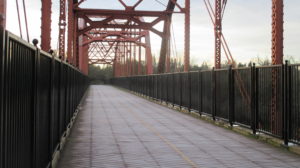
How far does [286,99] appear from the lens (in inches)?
366

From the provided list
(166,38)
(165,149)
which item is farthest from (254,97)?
(166,38)

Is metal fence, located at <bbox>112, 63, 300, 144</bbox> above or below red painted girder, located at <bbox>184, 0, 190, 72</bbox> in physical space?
Answer: below

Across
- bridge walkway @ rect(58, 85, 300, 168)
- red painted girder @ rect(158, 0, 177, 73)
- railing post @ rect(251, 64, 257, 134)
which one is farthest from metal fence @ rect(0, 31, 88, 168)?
red painted girder @ rect(158, 0, 177, 73)

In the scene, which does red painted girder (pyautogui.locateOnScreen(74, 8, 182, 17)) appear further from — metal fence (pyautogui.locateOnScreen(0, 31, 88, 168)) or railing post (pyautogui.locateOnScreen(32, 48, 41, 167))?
railing post (pyautogui.locateOnScreen(32, 48, 41, 167))

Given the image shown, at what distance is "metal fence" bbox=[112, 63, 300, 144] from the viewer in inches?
360

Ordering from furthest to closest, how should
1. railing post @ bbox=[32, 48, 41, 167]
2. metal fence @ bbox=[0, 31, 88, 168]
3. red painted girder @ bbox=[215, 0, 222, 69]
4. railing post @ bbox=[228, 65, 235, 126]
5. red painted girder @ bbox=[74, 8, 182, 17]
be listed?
1. red painted girder @ bbox=[74, 8, 182, 17]
2. red painted girder @ bbox=[215, 0, 222, 69]
3. railing post @ bbox=[228, 65, 235, 126]
4. railing post @ bbox=[32, 48, 41, 167]
5. metal fence @ bbox=[0, 31, 88, 168]

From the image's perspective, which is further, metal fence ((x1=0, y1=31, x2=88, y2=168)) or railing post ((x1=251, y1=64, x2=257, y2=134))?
railing post ((x1=251, y1=64, x2=257, y2=134))

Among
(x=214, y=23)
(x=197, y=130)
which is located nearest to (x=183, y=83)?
(x=214, y=23)

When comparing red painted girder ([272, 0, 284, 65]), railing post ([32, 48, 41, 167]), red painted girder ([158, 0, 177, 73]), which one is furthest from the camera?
red painted girder ([158, 0, 177, 73])

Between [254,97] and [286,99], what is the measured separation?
198cm

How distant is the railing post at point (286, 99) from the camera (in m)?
9.22

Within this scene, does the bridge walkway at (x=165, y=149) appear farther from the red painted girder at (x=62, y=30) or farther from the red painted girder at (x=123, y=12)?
the red painted girder at (x=123, y=12)

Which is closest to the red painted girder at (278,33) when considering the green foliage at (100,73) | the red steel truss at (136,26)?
the red steel truss at (136,26)

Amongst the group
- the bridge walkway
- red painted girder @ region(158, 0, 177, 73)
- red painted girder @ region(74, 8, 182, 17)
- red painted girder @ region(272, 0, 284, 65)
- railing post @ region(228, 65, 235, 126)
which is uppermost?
red painted girder @ region(74, 8, 182, 17)
